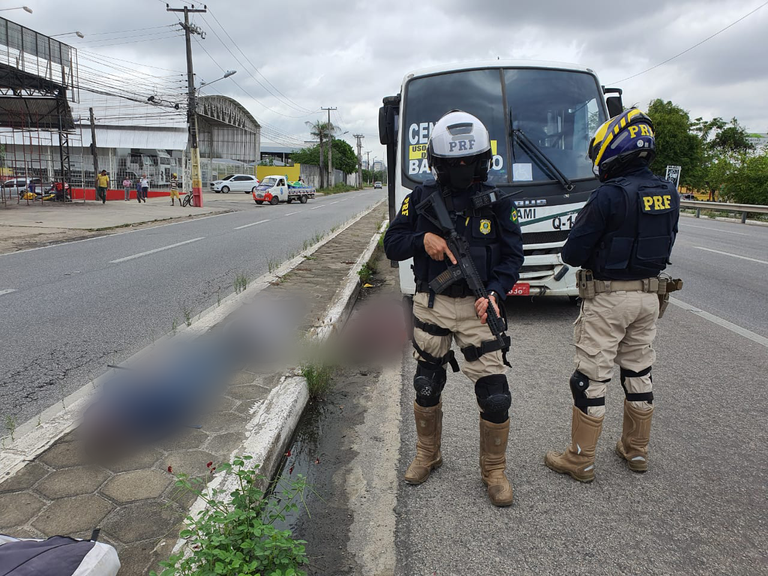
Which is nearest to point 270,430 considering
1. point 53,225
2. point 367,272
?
point 367,272

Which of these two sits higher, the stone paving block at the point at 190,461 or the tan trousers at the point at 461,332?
the tan trousers at the point at 461,332

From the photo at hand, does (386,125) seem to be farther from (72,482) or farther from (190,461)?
(72,482)

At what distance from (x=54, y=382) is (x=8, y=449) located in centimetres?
141

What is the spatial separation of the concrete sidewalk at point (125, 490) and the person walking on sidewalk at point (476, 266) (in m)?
1.16

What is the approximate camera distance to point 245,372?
4164mm

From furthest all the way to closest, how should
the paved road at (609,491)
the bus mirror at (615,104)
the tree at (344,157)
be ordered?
1. the tree at (344,157)
2. the bus mirror at (615,104)
3. the paved road at (609,491)

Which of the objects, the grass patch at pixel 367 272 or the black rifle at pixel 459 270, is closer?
the black rifle at pixel 459 270

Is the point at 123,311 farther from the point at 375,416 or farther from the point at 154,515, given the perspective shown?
the point at 154,515

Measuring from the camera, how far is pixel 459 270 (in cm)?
260

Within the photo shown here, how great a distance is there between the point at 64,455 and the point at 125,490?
54 centimetres

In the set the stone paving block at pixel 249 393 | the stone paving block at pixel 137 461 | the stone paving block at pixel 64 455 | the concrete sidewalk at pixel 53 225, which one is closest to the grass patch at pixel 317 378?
the stone paving block at pixel 249 393

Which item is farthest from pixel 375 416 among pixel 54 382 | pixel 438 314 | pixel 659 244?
pixel 54 382

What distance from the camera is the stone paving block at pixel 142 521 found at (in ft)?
7.48

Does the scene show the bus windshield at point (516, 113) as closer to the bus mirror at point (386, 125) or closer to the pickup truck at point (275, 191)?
the bus mirror at point (386, 125)
